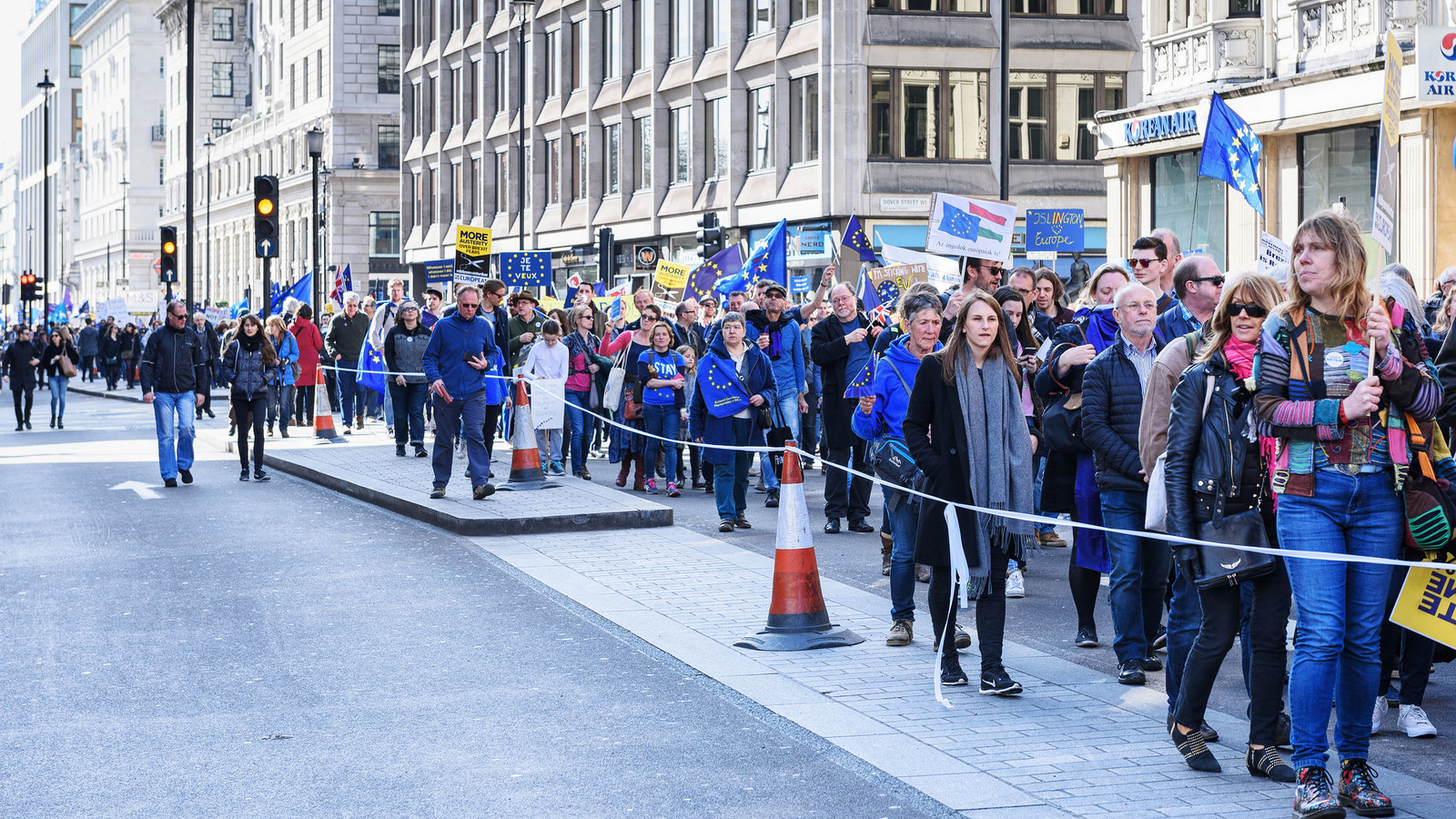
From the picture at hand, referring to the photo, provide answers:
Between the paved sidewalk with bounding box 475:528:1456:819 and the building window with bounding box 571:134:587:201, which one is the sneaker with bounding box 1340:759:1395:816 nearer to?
the paved sidewalk with bounding box 475:528:1456:819

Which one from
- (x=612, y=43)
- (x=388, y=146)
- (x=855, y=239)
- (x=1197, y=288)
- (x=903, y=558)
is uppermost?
(x=388, y=146)

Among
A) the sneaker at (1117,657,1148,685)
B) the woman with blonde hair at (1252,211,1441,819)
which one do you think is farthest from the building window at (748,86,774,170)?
the woman with blonde hair at (1252,211,1441,819)

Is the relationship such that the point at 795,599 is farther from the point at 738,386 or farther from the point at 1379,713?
the point at 738,386

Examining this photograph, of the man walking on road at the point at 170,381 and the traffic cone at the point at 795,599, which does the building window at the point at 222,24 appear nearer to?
the man walking on road at the point at 170,381

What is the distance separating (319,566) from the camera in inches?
479

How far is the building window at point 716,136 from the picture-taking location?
43.9 meters

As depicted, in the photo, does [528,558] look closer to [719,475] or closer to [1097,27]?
[719,475]

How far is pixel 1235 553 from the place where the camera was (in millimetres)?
6168

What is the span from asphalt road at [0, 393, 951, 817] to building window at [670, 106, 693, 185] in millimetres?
32831

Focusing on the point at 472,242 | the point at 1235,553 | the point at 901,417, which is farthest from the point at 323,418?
the point at 1235,553

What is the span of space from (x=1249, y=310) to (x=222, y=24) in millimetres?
114074

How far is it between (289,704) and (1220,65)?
851 inches

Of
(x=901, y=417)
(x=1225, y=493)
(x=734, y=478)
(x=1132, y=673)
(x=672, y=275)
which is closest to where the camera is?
(x=1225, y=493)

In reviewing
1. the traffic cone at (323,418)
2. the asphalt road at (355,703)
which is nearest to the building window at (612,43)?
the traffic cone at (323,418)
